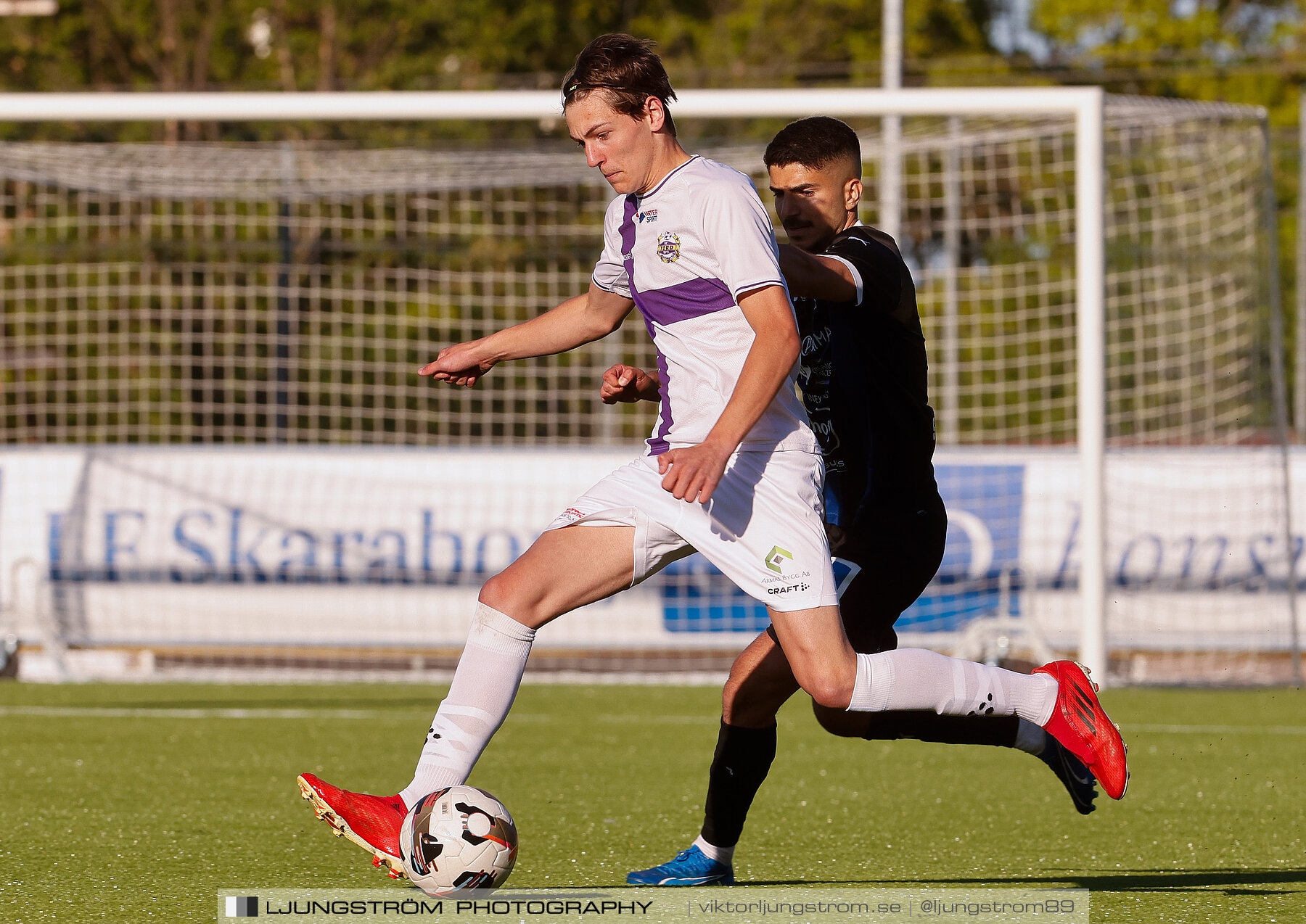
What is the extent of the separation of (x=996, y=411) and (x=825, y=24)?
17.7m

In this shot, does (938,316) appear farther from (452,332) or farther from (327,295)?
(327,295)

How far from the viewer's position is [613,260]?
374cm

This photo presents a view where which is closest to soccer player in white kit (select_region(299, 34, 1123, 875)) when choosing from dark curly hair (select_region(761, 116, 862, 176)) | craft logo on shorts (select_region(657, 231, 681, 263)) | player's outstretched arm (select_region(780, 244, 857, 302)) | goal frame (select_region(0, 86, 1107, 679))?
craft logo on shorts (select_region(657, 231, 681, 263))

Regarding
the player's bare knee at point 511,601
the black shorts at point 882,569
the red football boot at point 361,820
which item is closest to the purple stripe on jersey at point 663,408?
the player's bare knee at point 511,601

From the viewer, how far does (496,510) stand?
989 cm

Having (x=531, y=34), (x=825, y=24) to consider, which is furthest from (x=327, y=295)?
(x=825, y=24)

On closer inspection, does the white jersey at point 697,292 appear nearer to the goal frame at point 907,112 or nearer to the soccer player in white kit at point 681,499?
the soccer player in white kit at point 681,499

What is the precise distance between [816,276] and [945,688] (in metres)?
0.95

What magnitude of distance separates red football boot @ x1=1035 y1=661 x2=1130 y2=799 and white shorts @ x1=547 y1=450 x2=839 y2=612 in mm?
668

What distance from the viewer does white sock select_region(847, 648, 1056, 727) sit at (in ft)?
11.5

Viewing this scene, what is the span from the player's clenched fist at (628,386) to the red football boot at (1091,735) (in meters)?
1.18

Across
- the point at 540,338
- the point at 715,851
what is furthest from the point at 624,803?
the point at 540,338

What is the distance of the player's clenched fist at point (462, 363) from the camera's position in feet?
12.9

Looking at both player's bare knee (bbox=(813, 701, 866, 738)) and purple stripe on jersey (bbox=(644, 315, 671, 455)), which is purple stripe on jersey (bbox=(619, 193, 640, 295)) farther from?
player's bare knee (bbox=(813, 701, 866, 738))
